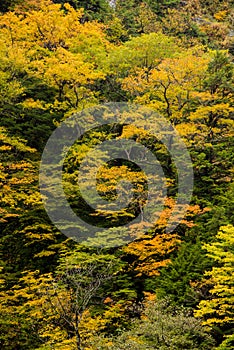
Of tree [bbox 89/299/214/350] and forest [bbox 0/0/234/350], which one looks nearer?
tree [bbox 89/299/214/350]

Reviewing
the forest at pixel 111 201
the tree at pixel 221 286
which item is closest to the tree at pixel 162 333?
the forest at pixel 111 201

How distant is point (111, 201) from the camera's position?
18.5 metres

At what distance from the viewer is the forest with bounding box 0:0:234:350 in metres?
12.6

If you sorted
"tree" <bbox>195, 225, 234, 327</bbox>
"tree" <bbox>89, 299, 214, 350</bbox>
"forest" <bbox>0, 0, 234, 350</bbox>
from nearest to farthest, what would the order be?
"tree" <bbox>89, 299, 214, 350</bbox> < "tree" <bbox>195, 225, 234, 327</bbox> < "forest" <bbox>0, 0, 234, 350</bbox>

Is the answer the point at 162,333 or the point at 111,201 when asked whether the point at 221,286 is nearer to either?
the point at 162,333

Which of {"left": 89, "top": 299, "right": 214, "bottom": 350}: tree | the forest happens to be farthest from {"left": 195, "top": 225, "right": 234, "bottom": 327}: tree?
{"left": 89, "top": 299, "right": 214, "bottom": 350}: tree

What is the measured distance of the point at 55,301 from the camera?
12875 mm

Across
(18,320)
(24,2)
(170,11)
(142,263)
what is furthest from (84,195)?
(170,11)

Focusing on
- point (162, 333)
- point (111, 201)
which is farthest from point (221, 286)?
point (111, 201)

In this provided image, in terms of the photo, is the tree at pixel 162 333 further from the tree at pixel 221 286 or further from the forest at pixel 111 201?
the tree at pixel 221 286

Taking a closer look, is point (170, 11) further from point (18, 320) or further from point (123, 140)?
point (18, 320)

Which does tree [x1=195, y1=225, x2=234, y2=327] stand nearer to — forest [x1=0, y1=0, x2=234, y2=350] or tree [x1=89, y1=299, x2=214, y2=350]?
forest [x1=0, y1=0, x2=234, y2=350]

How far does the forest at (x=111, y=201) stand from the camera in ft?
41.2

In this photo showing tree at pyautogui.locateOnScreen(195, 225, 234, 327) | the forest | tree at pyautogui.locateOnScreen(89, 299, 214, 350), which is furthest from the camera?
the forest
